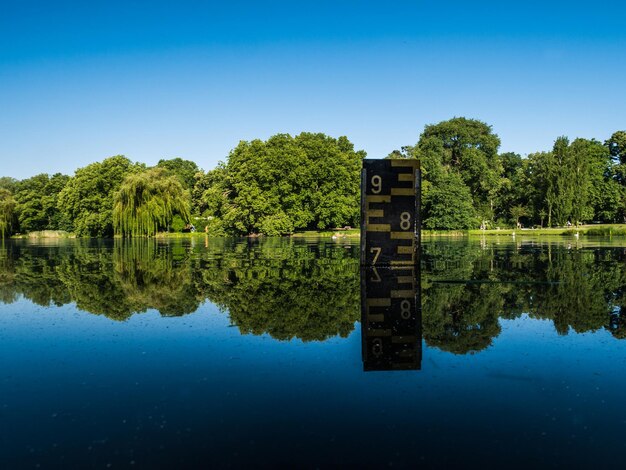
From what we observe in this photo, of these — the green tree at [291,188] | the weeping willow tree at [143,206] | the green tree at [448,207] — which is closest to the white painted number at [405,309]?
the weeping willow tree at [143,206]

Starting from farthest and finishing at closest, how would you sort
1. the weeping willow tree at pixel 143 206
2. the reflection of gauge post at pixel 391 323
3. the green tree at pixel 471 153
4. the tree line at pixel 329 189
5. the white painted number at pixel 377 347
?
the green tree at pixel 471 153 → the tree line at pixel 329 189 → the weeping willow tree at pixel 143 206 → the white painted number at pixel 377 347 → the reflection of gauge post at pixel 391 323

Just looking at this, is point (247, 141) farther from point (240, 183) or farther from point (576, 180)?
point (576, 180)

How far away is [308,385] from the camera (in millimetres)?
4969

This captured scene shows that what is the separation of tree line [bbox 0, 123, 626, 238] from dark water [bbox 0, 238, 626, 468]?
51.1 meters

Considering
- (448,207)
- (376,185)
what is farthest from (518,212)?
(376,185)

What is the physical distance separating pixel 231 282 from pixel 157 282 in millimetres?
2151

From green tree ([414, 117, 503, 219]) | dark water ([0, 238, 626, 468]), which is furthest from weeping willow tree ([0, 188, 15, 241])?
dark water ([0, 238, 626, 468])

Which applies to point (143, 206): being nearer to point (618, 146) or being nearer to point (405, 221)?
point (405, 221)

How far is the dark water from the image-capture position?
3568 mm

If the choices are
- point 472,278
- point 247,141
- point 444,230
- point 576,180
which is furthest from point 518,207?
point 472,278

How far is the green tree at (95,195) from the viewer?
7019 cm

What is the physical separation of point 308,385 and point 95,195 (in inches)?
2942

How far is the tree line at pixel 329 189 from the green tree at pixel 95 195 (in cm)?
16

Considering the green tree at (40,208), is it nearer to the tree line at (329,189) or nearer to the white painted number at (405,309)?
the tree line at (329,189)
